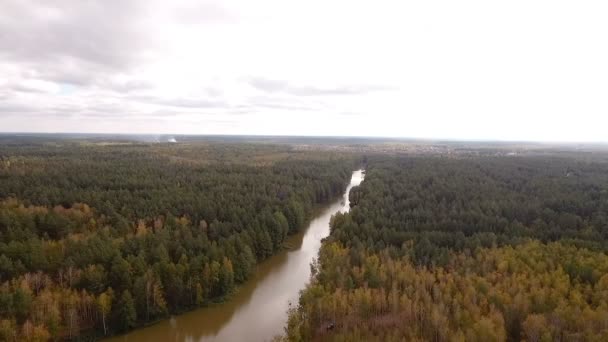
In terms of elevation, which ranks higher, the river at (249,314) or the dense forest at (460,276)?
the dense forest at (460,276)

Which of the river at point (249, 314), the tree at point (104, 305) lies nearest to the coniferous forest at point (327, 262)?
the tree at point (104, 305)

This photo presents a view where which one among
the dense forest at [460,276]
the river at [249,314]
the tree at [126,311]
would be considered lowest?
the river at [249,314]

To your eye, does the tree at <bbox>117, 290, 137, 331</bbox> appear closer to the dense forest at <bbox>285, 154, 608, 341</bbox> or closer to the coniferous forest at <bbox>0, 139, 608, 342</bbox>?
the coniferous forest at <bbox>0, 139, 608, 342</bbox>

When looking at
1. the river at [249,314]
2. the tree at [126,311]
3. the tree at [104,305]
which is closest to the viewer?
the tree at [104,305]

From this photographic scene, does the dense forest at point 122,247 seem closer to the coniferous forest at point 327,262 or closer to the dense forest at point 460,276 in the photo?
the coniferous forest at point 327,262

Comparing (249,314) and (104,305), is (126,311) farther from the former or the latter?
(249,314)

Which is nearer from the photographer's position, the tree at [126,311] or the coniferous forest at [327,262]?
the coniferous forest at [327,262]
